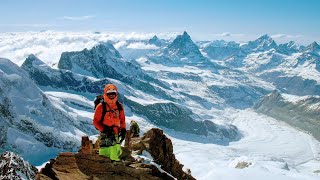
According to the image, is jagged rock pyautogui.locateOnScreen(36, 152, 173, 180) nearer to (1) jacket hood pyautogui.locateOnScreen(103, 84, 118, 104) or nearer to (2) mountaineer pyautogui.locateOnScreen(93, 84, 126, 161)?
(2) mountaineer pyautogui.locateOnScreen(93, 84, 126, 161)

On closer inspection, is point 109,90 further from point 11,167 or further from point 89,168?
point 11,167

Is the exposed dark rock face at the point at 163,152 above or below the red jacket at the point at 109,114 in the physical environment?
below

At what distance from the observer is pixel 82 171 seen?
2008cm

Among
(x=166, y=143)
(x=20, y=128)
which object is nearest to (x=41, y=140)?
(x=20, y=128)

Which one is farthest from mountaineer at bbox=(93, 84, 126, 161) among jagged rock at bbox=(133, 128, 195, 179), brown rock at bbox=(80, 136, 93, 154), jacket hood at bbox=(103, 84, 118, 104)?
jagged rock at bbox=(133, 128, 195, 179)

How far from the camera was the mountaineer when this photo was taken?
1920 cm

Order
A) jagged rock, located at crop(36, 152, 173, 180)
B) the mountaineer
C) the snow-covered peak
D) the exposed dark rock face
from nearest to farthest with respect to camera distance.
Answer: the snow-covered peak, the mountaineer, jagged rock, located at crop(36, 152, 173, 180), the exposed dark rock face

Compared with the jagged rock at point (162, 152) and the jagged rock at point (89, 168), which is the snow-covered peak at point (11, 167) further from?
the jagged rock at point (162, 152)

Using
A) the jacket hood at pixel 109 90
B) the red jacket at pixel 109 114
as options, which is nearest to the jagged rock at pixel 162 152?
the red jacket at pixel 109 114

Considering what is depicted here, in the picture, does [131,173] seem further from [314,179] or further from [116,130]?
[314,179]

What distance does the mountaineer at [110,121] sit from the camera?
1920 centimetres

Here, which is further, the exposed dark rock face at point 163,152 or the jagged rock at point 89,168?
the exposed dark rock face at point 163,152

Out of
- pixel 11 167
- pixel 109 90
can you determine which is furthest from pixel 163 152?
pixel 11 167

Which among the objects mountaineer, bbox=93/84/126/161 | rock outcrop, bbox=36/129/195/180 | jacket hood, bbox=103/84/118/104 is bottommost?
rock outcrop, bbox=36/129/195/180
